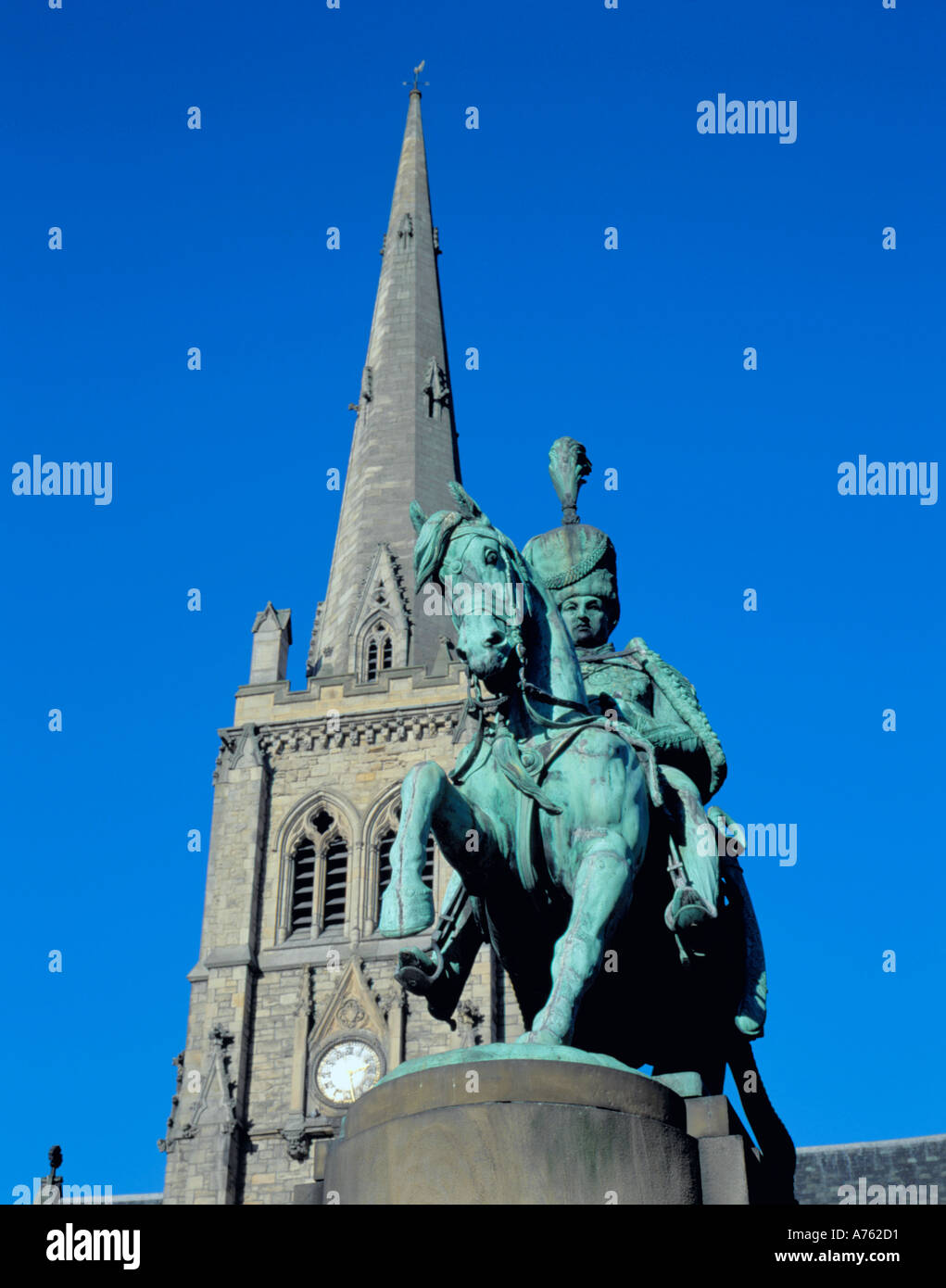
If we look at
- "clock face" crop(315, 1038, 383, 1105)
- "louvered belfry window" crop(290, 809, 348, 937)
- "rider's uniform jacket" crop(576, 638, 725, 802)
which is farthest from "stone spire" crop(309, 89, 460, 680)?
"rider's uniform jacket" crop(576, 638, 725, 802)

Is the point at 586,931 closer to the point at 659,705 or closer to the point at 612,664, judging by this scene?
the point at 659,705

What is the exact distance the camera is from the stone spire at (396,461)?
57.1 m

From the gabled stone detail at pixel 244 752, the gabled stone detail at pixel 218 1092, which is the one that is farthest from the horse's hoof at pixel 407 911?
the gabled stone detail at pixel 244 752

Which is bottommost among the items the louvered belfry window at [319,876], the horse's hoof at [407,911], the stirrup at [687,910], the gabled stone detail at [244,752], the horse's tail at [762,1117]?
the horse's tail at [762,1117]

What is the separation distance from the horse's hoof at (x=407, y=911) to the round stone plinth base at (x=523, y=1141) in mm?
499

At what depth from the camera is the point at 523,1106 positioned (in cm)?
593

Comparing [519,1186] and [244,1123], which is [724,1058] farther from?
[244,1123]

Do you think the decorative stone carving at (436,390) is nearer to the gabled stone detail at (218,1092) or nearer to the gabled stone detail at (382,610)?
the gabled stone detail at (382,610)

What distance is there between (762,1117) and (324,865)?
1736 inches

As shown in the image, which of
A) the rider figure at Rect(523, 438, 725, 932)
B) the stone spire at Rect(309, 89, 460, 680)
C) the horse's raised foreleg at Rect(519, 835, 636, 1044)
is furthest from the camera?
the stone spire at Rect(309, 89, 460, 680)

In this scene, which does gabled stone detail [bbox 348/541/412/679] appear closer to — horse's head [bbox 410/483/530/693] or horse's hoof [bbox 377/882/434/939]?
horse's head [bbox 410/483/530/693]

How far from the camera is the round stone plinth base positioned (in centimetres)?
586

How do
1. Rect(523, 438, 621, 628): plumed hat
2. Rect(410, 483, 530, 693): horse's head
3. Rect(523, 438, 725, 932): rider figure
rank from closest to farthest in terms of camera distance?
Rect(410, 483, 530, 693): horse's head
Rect(523, 438, 725, 932): rider figure
Rect(523, 438, 621, 628): plumed hat
